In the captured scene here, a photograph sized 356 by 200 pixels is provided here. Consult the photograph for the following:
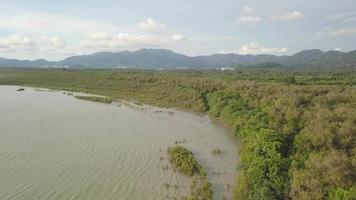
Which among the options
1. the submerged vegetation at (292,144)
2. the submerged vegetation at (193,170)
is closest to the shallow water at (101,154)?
the submerged vegetation at (193,170)

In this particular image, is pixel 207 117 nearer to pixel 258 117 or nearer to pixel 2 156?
pixel 258 117

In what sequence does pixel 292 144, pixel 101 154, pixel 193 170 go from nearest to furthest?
pixel 193 170, pixel 292 144, pixel 101 154

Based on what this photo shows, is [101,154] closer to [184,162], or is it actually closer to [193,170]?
[184,162]

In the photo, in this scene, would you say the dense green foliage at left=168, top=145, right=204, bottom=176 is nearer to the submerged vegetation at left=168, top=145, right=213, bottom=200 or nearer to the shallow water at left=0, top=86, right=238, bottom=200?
the submerged vegetation at left=168, top=145, right=213, bottom=200

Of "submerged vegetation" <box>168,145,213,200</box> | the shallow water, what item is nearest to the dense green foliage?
"submerged vegetation" <box>168,145,213,200</box>

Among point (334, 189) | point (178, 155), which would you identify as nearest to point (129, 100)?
point (178, 155)

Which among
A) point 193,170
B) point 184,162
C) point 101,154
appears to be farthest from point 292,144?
point 101,154
